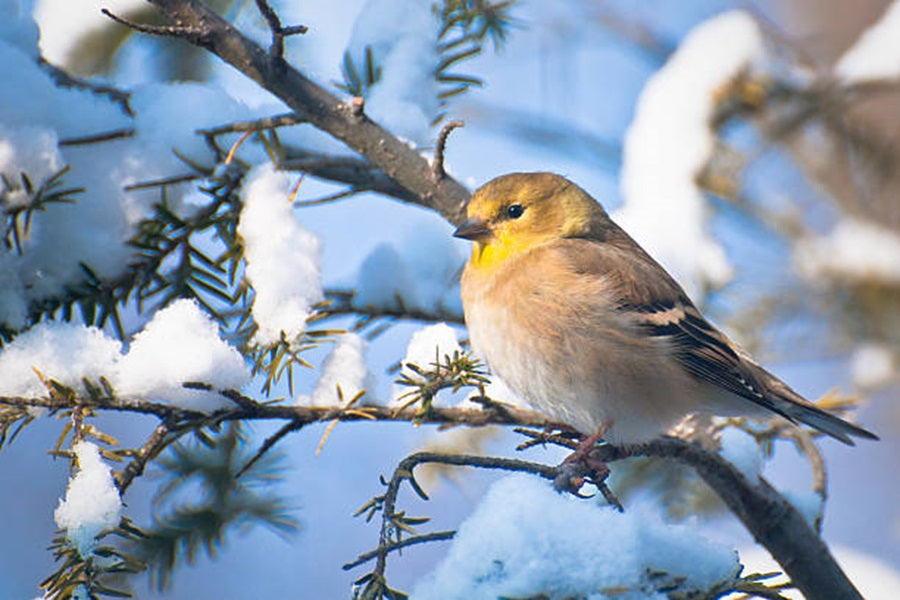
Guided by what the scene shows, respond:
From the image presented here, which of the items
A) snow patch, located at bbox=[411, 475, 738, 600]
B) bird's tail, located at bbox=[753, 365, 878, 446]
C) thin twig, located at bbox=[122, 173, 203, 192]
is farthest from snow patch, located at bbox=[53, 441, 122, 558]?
bird's tail, located at bbox=[753, 365, 878, 446]

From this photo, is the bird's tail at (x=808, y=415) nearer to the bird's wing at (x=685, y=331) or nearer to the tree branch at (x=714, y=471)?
the bird's wing at (x=685, y=331)

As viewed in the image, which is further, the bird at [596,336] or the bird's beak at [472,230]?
the bird's beak at [472,230]

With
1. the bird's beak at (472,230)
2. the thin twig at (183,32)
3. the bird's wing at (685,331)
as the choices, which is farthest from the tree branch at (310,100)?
the bird's wing at (685,331)

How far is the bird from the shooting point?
7.49 ft

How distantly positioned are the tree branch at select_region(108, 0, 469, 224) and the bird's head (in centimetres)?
27

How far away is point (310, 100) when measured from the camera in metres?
2.01

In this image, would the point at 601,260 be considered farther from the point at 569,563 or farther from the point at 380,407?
the point at 569,563

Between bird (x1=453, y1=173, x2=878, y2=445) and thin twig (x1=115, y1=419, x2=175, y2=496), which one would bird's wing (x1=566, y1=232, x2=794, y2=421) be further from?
thin twig (x1=115, y1=419, x2=175, y2=496)

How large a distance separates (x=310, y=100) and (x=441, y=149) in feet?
1.03

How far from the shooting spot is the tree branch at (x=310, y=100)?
1.89m

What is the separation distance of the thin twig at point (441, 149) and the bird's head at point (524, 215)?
0.88ft

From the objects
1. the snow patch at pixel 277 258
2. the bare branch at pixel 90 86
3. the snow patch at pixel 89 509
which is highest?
the bare branch at pixel 90 86

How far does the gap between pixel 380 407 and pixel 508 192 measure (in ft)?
3.76

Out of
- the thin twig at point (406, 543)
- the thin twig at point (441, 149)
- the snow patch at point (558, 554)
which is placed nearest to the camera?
the snow patch at point (558, 554)
